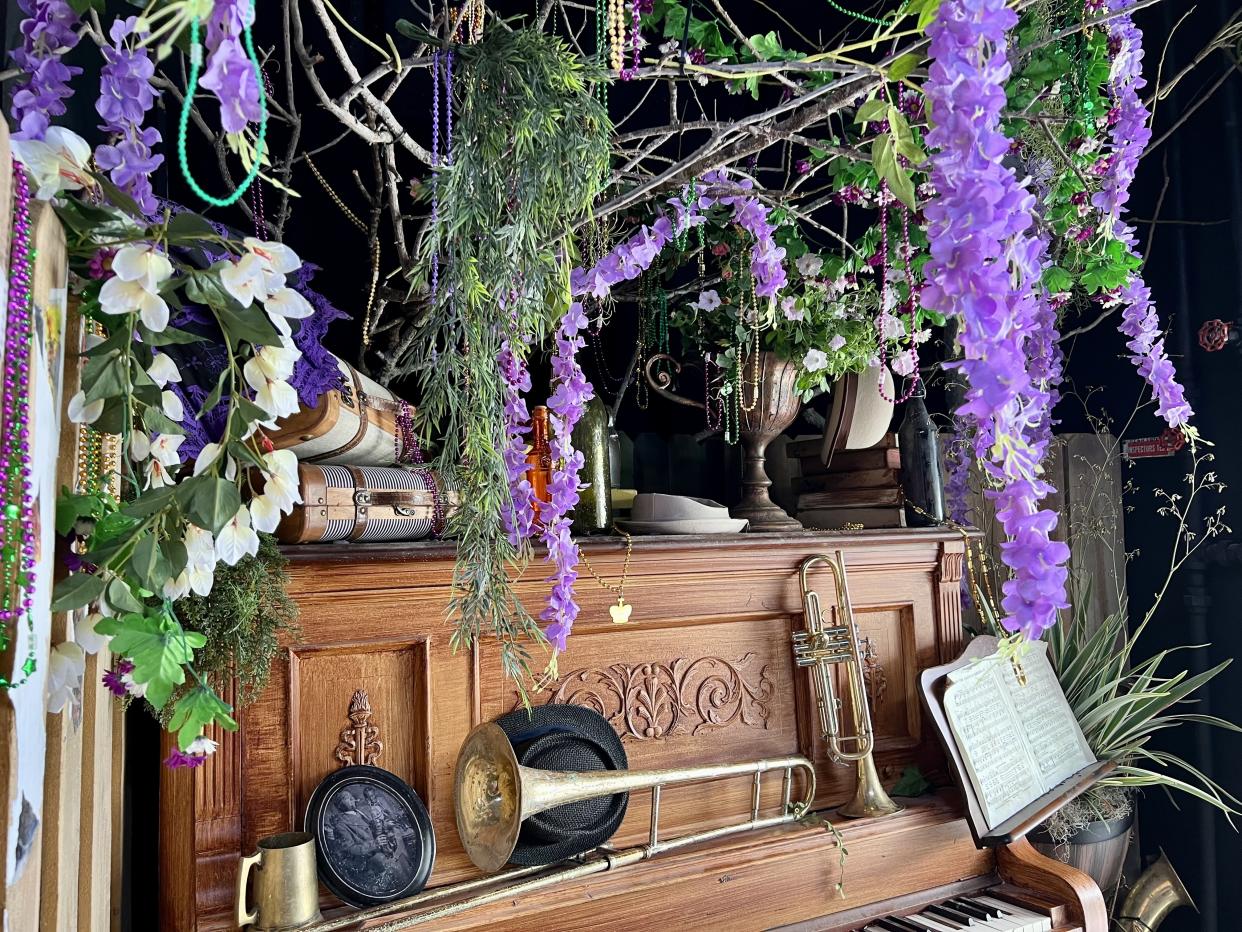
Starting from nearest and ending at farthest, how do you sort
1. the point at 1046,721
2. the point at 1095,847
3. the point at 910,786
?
the point at 910,786 → the point at 1046,721 → the point at 1095,847

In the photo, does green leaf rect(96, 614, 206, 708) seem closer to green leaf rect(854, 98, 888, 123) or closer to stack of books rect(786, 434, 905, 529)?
green leaf rect(854, 98, 888, 123)

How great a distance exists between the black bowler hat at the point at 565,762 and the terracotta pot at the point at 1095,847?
1.44m

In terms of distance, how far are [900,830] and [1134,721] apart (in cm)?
100

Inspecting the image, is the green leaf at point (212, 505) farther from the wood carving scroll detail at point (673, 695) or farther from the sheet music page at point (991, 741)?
the sheet music page at point (991, 741)

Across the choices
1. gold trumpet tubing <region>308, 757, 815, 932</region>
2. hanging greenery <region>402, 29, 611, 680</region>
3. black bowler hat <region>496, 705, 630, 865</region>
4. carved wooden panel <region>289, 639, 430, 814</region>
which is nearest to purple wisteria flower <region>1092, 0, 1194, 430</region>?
gold trumpet tubing <region>308, 757, 815, 932</region>

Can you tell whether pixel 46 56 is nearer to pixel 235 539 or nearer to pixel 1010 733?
pixel 235 539

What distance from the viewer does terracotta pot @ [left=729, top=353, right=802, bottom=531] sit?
241cm

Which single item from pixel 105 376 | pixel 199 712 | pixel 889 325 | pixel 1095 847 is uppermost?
pixel 889 325

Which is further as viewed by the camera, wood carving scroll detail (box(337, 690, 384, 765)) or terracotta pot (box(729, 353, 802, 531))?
terracotta pot (box(729, 353, 802, 531))

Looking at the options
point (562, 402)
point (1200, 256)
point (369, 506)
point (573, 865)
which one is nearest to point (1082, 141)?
point (1200, 256)

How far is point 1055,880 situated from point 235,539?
7.11ft

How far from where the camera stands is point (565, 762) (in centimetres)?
187

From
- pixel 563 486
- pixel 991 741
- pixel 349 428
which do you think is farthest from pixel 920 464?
pixel 349 428

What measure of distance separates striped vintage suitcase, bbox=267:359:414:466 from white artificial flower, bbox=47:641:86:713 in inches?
22.7
